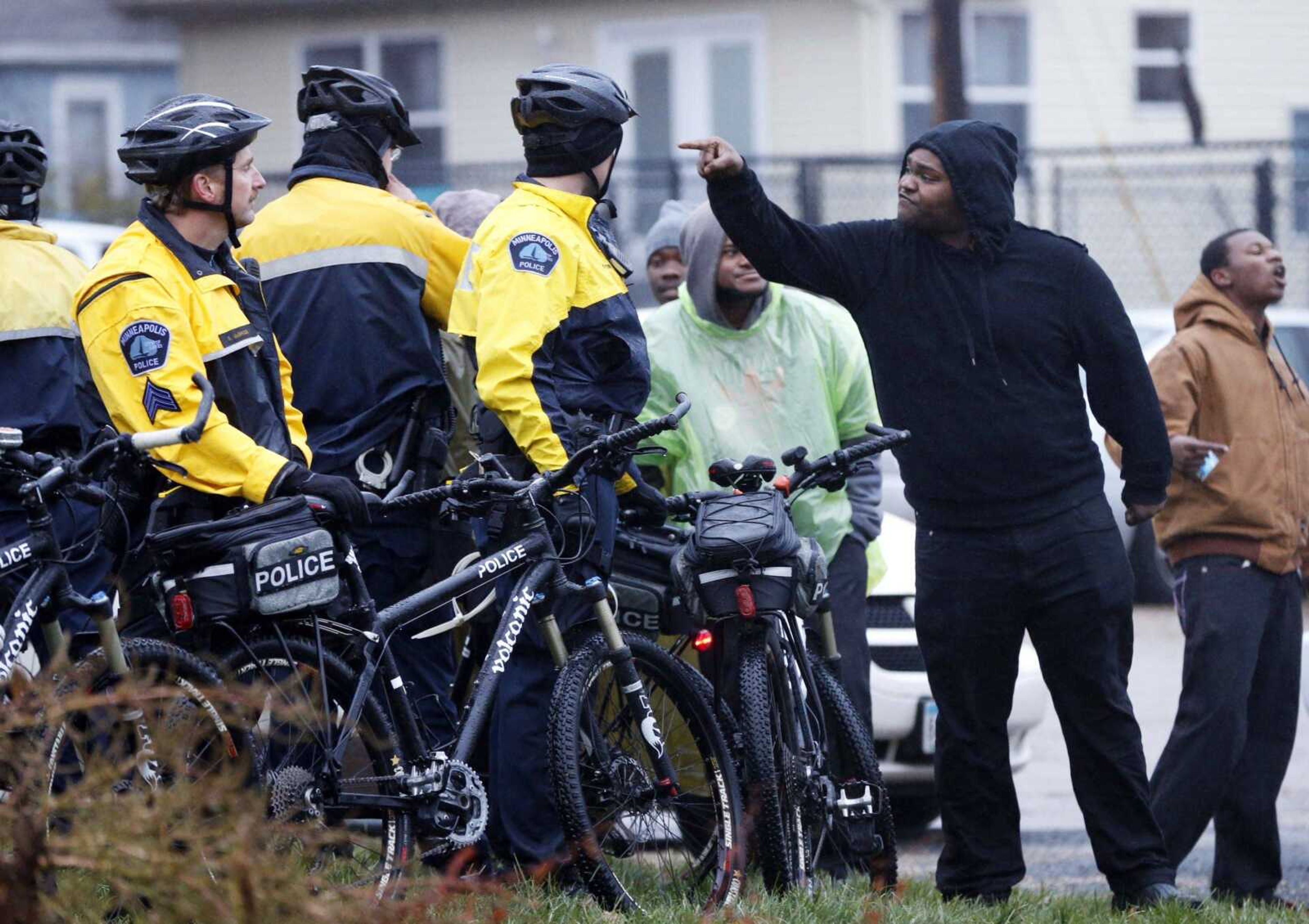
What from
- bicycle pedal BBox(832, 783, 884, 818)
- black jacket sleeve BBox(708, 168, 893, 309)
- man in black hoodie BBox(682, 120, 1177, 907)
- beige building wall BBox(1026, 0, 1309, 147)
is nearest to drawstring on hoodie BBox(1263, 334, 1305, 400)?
man in black hoodie BBox(682, 120, 1177, 907)

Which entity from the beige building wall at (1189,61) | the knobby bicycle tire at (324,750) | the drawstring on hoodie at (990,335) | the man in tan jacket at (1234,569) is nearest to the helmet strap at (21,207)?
the knobby bicycle tire at (324,750)

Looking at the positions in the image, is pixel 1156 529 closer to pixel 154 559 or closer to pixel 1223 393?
pixel 1223 393

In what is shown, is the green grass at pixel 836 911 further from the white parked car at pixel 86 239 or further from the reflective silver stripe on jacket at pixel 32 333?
the white parked car at pixel 86 239

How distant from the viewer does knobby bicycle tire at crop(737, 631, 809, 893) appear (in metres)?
5.14

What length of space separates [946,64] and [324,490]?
13.5 m

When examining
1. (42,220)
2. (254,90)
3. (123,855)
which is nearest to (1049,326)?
(123,855)

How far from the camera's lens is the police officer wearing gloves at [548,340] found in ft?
17.0

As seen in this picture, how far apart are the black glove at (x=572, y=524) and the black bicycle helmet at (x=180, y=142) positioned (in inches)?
45.8

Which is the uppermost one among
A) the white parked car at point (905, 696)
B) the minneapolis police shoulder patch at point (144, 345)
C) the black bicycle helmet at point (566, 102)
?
the black bicycle helmet at point (566, 102)

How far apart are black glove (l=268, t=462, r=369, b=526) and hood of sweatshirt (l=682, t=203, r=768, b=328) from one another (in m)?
1.81

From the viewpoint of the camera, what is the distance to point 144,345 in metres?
4.66

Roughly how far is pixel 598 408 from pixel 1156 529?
225 centimetres

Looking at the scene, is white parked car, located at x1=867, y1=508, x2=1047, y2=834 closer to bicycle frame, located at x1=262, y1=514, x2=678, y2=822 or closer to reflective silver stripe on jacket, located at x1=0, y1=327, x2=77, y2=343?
bicycle frame, located at x1=262, y1=514, x2=678, y2=822

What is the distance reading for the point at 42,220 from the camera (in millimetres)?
15000
